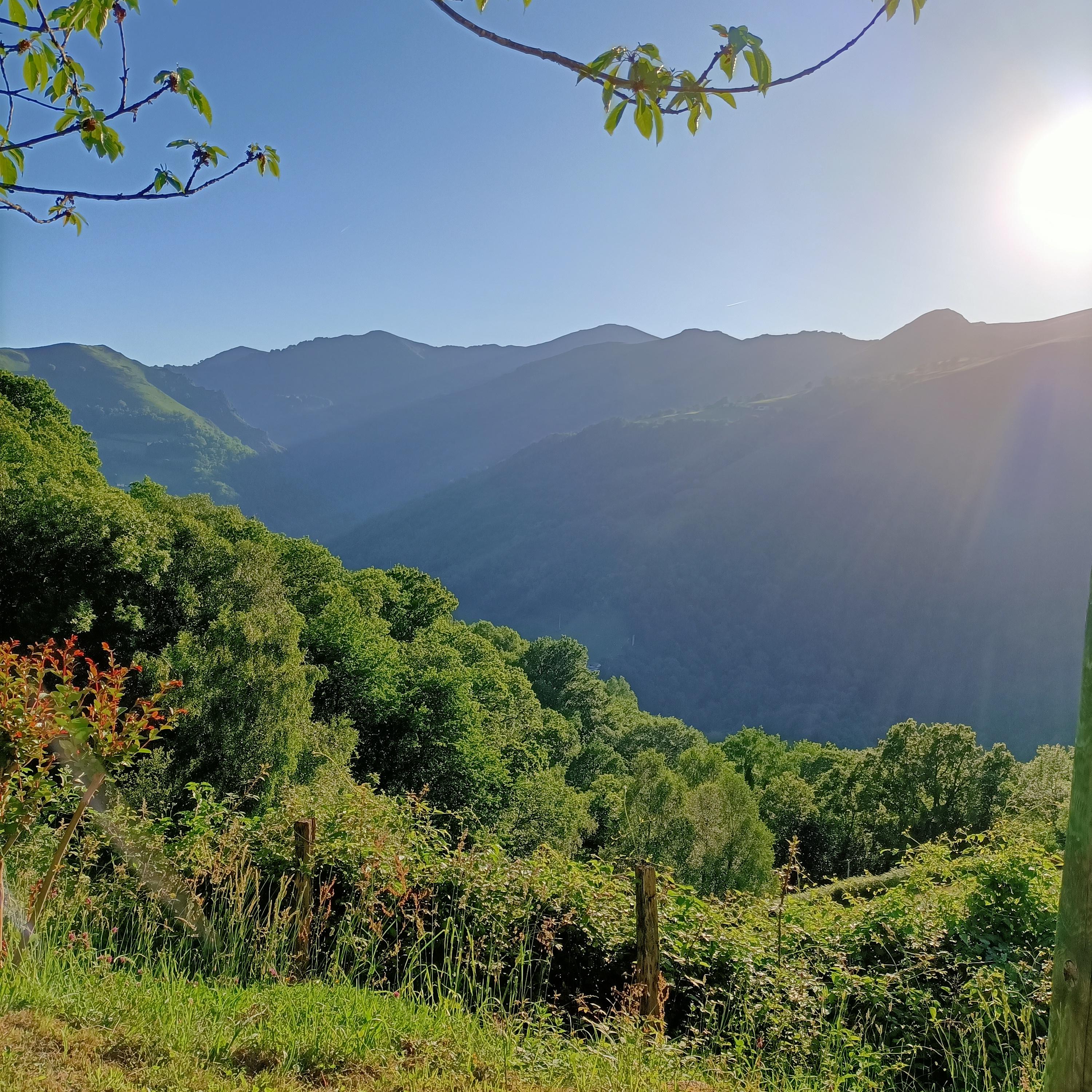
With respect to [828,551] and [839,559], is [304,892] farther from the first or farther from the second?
[828,551]

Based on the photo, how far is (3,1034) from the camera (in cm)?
253

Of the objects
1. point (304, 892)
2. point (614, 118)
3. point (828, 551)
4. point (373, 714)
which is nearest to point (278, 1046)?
point (304, 892)

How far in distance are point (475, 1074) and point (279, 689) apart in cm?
1375

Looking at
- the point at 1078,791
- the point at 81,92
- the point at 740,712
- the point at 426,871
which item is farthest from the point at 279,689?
the point at 740,712

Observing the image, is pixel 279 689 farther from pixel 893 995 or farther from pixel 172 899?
pixel 893 995

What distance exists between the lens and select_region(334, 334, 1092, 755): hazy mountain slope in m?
111

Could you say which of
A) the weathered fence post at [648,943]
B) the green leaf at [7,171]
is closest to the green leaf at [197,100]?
the green leaf at [7,171]

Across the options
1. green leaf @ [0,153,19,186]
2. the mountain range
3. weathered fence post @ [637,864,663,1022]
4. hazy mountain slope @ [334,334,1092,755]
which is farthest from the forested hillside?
the mountain range

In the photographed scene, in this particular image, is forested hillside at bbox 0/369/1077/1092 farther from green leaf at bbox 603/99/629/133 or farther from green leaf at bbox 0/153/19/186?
green leaf at bbox 603/99/629/133

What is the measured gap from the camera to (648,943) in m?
4.04

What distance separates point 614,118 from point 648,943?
13.3ft

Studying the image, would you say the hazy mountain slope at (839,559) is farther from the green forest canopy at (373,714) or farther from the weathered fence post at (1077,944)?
the weathered fence post at (1077,944)

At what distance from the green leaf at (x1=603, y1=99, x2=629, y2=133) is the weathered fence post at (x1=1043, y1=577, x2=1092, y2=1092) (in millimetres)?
1448

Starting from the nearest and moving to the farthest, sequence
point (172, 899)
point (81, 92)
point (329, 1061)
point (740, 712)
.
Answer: point (81, 92) → point (329, 1061) → point (172, 899) → point (740, 712)
